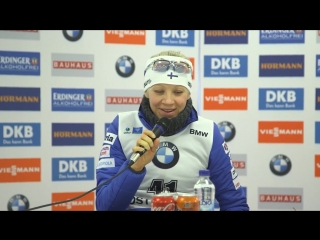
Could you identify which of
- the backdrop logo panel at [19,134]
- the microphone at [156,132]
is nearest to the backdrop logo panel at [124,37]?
the backdrop logo panel at [19,134]

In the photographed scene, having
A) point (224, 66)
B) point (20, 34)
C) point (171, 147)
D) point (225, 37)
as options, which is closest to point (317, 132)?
point (224, 66)

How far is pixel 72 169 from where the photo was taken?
11.3 feet

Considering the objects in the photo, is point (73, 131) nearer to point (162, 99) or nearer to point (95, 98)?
point (95, 98)

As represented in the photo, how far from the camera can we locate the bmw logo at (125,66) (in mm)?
3490

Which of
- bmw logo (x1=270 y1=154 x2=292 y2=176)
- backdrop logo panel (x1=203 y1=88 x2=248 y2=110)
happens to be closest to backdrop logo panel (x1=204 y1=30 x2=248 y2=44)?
backdrop logo panel (x1=203 y1=88 x2=248 y2=110)

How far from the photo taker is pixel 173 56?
5.85ft

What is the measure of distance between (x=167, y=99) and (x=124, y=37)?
6.34 feet

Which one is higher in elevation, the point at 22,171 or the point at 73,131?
the point at 73,131

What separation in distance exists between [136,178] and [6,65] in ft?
7.44

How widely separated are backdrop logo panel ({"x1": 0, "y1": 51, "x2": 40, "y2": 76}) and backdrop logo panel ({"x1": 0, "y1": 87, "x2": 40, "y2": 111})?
0.45 ft

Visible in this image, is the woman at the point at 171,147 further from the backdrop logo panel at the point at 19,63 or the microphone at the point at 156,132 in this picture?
the backdrop logo panel at the point at 19,63

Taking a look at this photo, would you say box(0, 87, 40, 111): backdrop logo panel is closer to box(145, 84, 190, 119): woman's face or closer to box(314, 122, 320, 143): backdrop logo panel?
box(145, 84, 190, 119): woman's face
